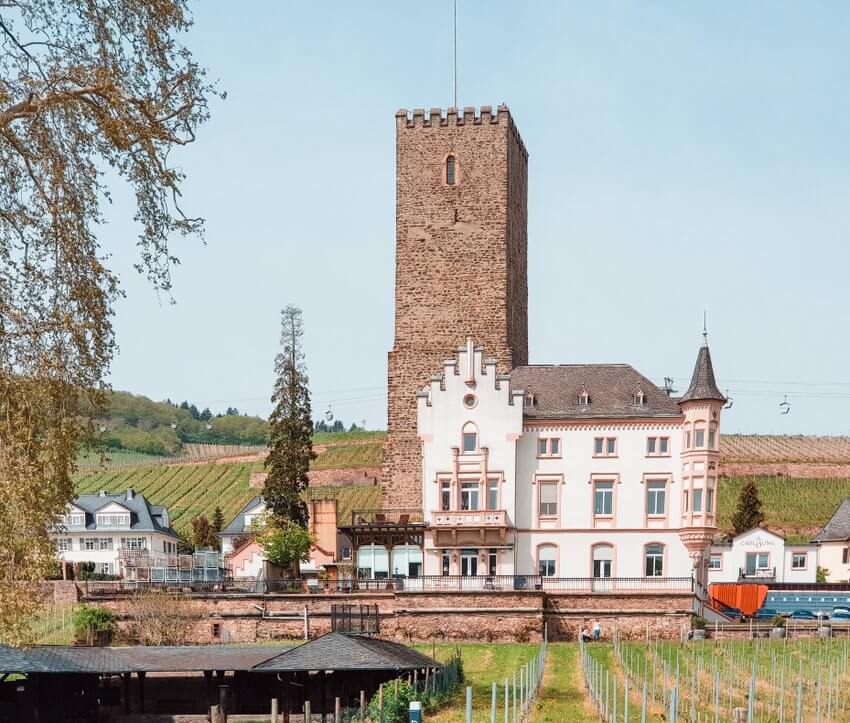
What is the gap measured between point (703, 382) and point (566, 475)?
20.7 ft

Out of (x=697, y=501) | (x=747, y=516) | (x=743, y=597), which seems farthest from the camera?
(x=747, y=516)

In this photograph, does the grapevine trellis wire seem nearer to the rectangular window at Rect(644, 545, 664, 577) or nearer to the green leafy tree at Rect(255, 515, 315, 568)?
the rectangular window at Rect(644, 545, 664, 577)

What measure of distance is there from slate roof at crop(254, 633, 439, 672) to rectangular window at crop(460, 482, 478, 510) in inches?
624

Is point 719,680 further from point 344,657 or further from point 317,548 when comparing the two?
point 317,548

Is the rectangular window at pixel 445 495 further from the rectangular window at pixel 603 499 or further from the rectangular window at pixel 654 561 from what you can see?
Answer: the rectangular window at pixel 654 561

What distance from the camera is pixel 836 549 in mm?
71438

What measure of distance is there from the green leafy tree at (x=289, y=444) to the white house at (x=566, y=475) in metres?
9.92

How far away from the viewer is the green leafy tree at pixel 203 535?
83938 millimetres

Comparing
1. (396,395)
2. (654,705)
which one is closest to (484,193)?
(396,395)

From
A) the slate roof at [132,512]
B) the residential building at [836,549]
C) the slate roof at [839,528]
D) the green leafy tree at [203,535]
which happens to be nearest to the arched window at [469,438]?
the residential building at [836,549]

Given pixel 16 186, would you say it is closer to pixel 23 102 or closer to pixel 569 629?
pixel 23 102

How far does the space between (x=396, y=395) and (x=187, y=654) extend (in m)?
20.6

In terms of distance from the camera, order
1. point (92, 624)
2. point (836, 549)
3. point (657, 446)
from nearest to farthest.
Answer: point (92, 624), point (657, 446), point (836, 549)

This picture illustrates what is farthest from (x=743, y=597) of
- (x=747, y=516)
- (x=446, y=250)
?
(x=747, y=516)
